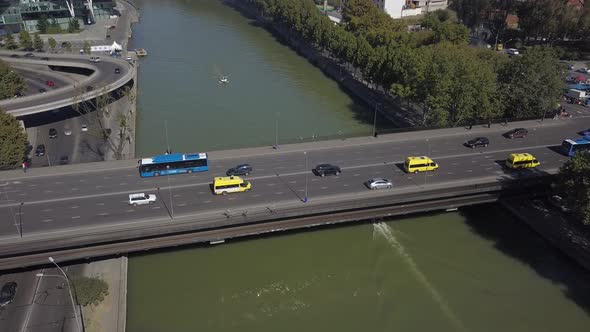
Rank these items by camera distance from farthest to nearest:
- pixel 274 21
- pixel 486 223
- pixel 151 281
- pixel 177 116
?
pixel 274 21, pixel 177 116, pixel 486 223, pixel 151 281

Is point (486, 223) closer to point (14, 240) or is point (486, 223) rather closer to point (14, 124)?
point (14, 240)

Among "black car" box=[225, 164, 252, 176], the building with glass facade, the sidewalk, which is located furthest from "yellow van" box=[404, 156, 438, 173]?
the building with glass facade

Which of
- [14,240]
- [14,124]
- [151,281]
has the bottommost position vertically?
[151,281]

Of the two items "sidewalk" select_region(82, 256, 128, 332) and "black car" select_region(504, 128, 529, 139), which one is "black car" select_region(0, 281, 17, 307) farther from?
"black car" select_region(504, 128, 529, 139)

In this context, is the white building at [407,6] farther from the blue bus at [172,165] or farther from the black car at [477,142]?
the blue bus at [172,165]

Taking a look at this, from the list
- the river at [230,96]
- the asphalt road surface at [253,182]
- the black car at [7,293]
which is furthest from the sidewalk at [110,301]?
the river at [230,96]

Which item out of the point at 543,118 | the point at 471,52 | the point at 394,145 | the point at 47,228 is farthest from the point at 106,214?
the point at 471,52
